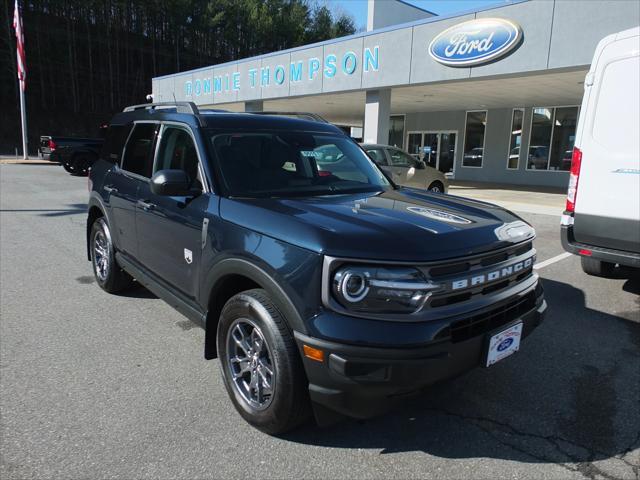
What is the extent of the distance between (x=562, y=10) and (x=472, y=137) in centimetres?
1133

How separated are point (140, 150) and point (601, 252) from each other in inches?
185

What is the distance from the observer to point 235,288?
303 cm

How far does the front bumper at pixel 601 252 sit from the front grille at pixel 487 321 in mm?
2319

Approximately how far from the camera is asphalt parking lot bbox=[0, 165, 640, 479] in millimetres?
2512

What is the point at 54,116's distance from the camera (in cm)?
4350

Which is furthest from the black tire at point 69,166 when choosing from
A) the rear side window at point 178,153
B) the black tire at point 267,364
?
the black tire at point 267,364

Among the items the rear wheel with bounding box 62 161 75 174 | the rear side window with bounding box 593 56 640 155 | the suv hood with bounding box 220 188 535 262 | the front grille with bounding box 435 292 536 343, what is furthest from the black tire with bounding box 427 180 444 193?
the rear wheel with bounding box 62 161 75 174

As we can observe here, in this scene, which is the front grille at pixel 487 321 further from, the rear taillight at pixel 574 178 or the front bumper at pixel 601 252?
the rear taillight at pixel 574 178

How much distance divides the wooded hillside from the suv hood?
41.6 meters

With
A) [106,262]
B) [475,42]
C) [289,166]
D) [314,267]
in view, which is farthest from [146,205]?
[475,42]

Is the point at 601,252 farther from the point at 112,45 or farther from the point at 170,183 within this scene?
the point at 112,45

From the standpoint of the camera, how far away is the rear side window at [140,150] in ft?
13.4

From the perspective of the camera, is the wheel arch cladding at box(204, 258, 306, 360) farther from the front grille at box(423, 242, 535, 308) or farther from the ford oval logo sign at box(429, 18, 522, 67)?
the ford oval logo sign at box(429, 18, 522, 67)

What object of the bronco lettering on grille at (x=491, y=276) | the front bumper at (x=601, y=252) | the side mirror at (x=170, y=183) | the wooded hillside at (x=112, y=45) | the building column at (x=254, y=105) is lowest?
the front bumper at (x=601, y=252)
